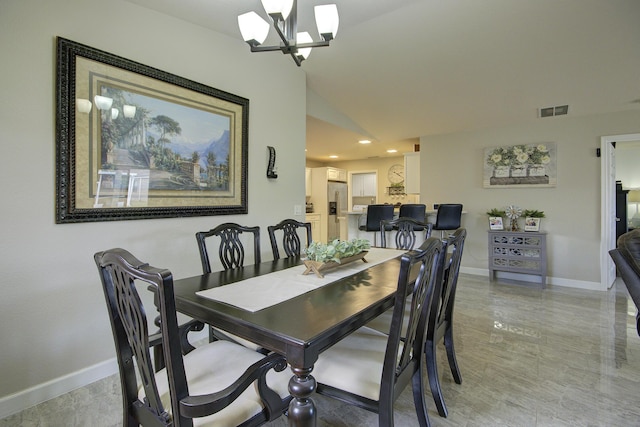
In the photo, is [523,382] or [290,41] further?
[523,382]

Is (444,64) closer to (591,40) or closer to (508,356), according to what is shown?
(591,40)

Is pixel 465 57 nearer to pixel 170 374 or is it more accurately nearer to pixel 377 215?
pixel 377 215

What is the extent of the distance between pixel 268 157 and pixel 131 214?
→ 145 centimetres

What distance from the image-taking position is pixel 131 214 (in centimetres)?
224

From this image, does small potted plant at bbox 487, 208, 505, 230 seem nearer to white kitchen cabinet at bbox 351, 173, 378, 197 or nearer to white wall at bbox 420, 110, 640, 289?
white wall at bbox 420, 110, 640, 289

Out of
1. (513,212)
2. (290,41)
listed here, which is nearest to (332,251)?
(290,41)

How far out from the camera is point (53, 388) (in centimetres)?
191

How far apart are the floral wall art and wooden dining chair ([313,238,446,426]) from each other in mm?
3967

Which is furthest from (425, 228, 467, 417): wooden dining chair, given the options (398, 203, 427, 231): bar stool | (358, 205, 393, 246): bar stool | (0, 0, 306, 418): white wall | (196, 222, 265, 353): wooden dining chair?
(398, 203, 427, 231): bar stool

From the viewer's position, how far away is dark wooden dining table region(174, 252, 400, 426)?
1028mm

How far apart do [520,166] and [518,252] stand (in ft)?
4.22

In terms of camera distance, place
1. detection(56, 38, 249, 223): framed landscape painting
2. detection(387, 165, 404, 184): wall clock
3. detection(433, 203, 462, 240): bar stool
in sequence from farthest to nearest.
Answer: detection(387, 165, 404, 184): wall clock, detection(433, 203, 462, 240): bar stool, detection(56, 38, 249, 223): framed landscape painting

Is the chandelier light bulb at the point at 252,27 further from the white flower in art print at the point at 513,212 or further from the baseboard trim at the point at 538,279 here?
the baseboard trim at the point at 538,279

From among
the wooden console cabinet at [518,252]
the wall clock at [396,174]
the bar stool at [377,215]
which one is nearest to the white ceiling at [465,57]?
the bar stool at [377,215]
